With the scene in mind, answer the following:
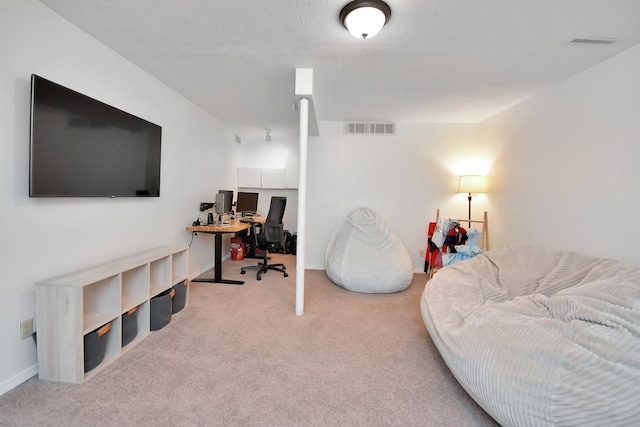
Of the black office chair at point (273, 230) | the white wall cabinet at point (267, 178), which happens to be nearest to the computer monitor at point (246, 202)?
the white wall cabinet at point (267, 178)

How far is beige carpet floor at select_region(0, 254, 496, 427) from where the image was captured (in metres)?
1.50

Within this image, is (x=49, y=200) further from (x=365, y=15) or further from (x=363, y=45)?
(x=363, y=45)

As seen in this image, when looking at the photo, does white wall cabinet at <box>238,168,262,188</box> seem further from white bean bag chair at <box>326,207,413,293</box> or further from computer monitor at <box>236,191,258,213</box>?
white bean bag chair at <box>326,207,413,293</box>

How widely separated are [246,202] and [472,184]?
3.69 meters

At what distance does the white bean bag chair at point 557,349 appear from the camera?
3.59ft

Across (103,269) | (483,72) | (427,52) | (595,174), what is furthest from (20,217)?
(595,174)

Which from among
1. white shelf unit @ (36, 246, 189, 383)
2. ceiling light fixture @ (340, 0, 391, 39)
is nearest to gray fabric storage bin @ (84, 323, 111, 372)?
white shelf unit @ (36, 246, 189, 383)

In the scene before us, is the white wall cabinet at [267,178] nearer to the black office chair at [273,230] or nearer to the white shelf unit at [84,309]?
the black office chair at [273,230]

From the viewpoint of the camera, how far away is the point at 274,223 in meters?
4.09

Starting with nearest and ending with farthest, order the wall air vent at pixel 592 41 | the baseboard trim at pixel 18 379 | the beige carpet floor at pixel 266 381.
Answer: the beige carpet floor at pixel 266 381, the baseboard trim at pixel 18 379, the wall air vent at pixel 592 41

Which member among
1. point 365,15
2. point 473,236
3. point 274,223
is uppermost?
point 365,15

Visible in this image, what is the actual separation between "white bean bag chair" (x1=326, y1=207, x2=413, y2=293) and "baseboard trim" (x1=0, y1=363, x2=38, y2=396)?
2.77 meters

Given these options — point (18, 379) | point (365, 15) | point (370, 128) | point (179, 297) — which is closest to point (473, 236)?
point (370, 128)

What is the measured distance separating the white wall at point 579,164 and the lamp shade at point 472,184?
359 mm
